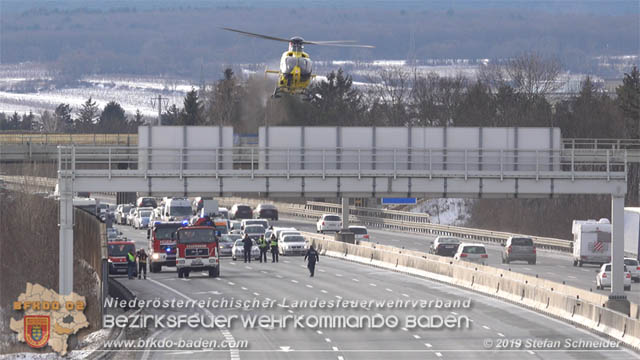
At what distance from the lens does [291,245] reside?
77438 millimetres

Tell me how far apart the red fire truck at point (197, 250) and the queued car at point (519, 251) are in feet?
68.1

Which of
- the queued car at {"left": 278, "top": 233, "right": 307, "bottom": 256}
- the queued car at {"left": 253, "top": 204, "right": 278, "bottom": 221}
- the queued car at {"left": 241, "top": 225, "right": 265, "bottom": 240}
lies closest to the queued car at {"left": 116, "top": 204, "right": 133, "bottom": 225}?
the queued car at {"left": 253, "top": 204, "right": 278, "bottom": 221}

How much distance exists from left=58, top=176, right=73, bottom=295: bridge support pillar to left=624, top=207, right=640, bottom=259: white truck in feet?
119

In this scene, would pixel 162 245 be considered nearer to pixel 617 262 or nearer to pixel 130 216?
pixel 617 262

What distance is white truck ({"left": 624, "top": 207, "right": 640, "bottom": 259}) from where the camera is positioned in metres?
66.9

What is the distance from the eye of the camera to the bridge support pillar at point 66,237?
41.4 metres

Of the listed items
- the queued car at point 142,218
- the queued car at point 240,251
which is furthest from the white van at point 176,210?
the queued car at point 240,251

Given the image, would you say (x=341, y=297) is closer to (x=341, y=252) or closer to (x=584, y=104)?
(x=341, y=252)

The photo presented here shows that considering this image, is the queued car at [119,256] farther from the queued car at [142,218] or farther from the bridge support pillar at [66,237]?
the queued car at [142,218]

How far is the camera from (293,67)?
56688 millimetres

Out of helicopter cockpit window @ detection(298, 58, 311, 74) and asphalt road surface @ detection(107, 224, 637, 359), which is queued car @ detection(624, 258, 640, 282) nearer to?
asphalt road surface @ detection(107, 224, 637, 359)

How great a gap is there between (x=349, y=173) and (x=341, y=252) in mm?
29937

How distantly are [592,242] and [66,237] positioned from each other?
37452mm

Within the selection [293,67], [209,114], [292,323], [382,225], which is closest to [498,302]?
[292,323]
